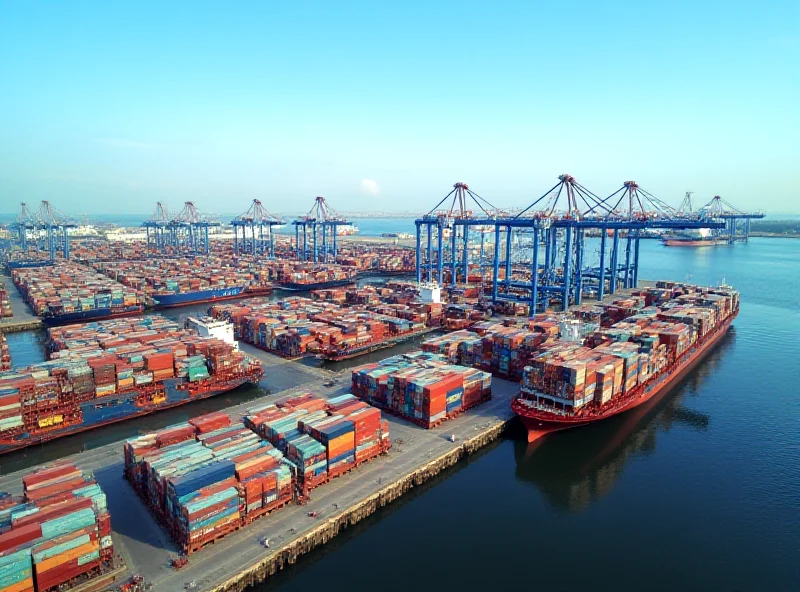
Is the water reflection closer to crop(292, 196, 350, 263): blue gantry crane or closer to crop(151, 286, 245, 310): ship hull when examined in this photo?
crop(151, 286, 245, 310): ship hull

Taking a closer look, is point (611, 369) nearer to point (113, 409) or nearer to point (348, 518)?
point (348, 518)

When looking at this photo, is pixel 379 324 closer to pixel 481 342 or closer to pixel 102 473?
pixel 481 342

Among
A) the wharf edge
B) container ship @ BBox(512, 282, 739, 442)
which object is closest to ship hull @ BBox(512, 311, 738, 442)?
container ship @ BBox(512, 282, 739, 442)

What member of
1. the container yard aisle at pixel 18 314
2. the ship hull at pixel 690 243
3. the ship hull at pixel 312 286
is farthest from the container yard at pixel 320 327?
the ship hull at pixel 690 243

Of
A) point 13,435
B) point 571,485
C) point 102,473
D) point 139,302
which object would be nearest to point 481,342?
point 571,485

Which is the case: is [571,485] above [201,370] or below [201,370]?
below

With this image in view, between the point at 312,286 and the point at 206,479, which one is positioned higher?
the point at 312,286

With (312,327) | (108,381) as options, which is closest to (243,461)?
(108,381)

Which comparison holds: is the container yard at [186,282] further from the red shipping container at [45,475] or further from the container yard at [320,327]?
the red shipping container at [45,475]
